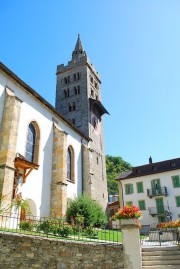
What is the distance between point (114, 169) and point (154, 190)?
115 feet

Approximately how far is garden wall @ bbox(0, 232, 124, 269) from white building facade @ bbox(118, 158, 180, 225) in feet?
62.4

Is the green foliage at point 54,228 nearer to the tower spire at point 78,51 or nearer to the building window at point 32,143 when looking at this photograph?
the building window at point 32,143

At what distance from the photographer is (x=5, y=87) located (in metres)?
16.7

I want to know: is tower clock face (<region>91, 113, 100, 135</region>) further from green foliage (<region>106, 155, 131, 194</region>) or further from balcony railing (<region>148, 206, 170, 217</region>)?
green foliage (<region>106, 155, 131, 194</region>)

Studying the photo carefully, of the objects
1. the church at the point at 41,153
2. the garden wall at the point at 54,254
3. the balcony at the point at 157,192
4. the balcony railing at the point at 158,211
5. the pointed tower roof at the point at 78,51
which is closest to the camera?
the garden wall at the point at 54,254

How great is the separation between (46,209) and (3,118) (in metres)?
7.40

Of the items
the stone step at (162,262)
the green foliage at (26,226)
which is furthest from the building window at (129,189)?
the stone step at (162,262)

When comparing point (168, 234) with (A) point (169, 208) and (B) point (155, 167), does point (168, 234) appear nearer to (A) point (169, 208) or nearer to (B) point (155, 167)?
(A) point (169, 208)

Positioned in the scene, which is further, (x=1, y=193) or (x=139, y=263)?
(x=1, y=193)

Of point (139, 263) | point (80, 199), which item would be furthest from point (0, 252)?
point (80, 199)

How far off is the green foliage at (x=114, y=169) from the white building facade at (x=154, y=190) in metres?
28.0

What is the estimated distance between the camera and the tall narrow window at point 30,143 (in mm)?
17989

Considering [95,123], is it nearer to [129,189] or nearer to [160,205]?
[129,189]

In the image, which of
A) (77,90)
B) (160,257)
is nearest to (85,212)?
(160,257)
